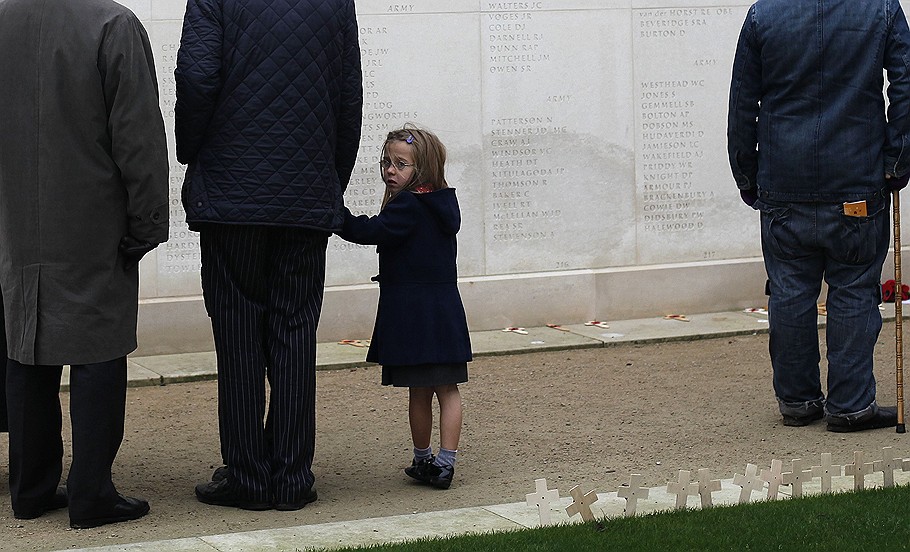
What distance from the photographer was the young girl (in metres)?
5.14

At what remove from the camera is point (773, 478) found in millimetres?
4668

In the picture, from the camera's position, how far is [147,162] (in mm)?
4637

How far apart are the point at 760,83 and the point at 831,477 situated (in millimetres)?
2005

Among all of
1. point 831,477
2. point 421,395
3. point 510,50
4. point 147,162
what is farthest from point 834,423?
point 510,50

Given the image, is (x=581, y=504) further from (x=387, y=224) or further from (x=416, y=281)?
(x=387, y=224)

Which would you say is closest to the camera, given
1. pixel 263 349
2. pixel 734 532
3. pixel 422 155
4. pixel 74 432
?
pixel 734 532

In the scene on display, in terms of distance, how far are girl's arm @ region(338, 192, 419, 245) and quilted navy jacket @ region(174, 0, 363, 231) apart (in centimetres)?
21

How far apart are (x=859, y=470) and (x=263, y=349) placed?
205cm

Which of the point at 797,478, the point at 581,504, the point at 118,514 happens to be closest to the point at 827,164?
the point at 797,478

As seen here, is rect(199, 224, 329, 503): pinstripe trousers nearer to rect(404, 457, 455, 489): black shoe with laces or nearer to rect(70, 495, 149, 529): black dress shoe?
rect(70, 495, 149, 529): black dress shoe

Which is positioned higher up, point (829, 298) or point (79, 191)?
point (79, 191)

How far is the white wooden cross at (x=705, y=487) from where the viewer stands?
14.8 ft

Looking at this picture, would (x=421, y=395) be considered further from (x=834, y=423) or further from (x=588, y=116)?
(x=588, y=116)

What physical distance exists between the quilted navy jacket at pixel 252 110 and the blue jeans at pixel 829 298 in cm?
225
